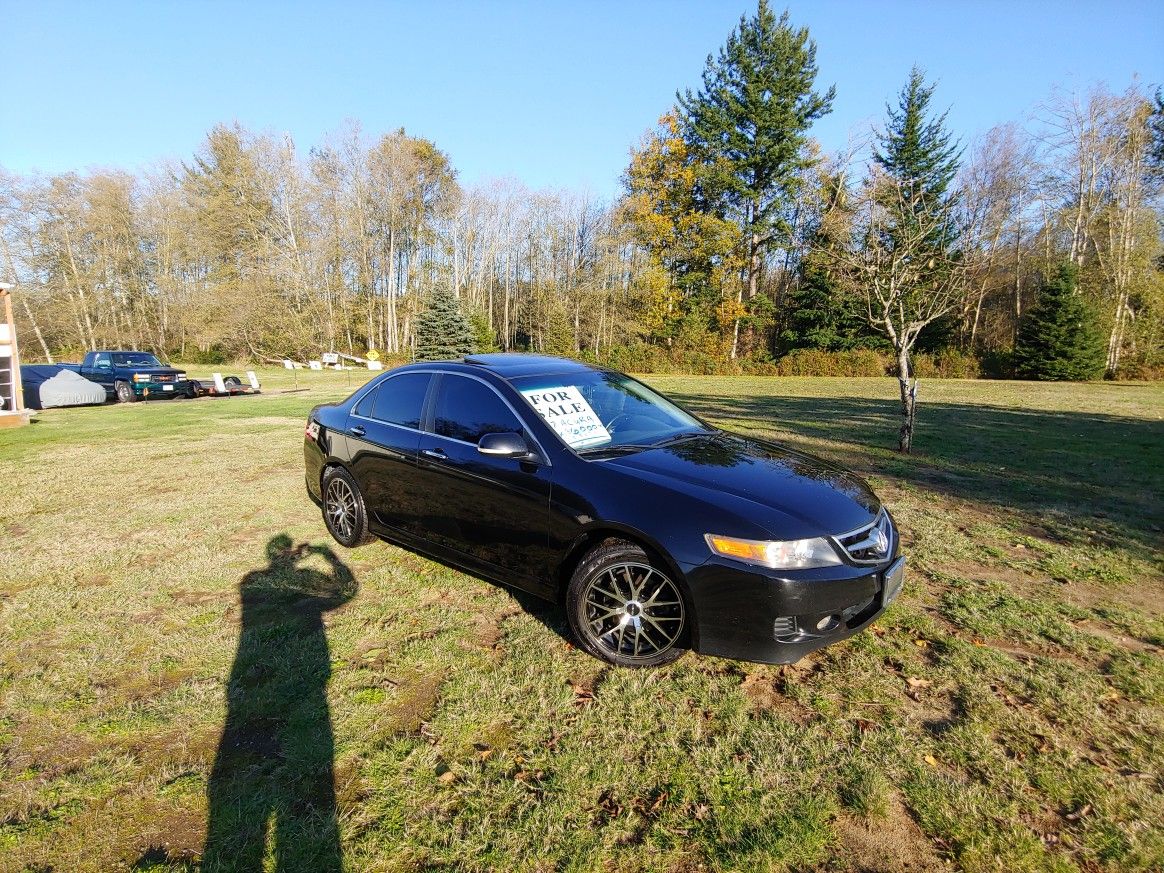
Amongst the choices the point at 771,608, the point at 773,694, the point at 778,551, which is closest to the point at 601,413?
the point at 778,551

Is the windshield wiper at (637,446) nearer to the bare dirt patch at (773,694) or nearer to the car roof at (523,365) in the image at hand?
the car roof at (523,365)

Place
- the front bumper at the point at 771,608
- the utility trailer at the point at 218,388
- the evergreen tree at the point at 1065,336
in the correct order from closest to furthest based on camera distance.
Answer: the front bumper at the point at 771,608 < the utility trailer at the point at 218,388 < the evergreen tree at the point at 1065,336

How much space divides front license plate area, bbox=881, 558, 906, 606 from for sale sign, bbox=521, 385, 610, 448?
67.7 inches

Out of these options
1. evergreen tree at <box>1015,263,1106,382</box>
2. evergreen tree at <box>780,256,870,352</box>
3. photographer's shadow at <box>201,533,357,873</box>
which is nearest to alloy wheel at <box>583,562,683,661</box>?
photographer's shadow at <box>201,533,357,873</box>

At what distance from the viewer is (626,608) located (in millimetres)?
3020

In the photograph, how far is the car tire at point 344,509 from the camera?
184 inches

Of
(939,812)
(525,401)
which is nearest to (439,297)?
(525,401)

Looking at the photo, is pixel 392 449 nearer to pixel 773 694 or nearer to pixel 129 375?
pixel 773 694

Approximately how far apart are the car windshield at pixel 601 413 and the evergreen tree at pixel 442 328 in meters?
31.0

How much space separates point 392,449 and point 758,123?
3897 cm

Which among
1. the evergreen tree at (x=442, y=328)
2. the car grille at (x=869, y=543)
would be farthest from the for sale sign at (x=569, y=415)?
the evergreen tree at (x=442, y=328)

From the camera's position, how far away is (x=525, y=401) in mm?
3621

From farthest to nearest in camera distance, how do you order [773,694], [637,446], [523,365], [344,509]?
[344,509] → [523,365] → [637,446] → [773,694]

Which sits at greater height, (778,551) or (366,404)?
(366,404)
